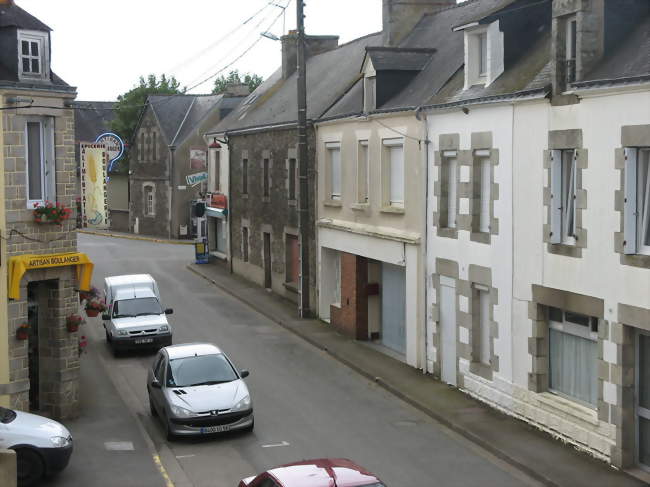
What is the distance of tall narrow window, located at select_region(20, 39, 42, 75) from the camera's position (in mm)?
17422

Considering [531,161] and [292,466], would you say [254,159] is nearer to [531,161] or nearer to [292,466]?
[531,161]

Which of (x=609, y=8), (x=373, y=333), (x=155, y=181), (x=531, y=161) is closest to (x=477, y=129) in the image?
(x=531, y=161)

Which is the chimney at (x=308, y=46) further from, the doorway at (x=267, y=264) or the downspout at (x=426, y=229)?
the downspout at (x=426, y=229)

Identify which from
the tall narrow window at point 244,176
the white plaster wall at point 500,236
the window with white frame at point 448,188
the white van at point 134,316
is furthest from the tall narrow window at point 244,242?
the white plaster wall at point 500,236

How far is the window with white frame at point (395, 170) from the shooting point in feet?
76.1

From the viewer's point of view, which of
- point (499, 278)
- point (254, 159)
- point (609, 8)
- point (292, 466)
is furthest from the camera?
point (254, 159)

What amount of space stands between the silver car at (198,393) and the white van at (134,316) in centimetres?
593

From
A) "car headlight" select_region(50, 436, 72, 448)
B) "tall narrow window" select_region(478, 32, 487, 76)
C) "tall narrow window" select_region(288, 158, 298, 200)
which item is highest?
"tall narrow window" select_region(478, 32, 487, 76)

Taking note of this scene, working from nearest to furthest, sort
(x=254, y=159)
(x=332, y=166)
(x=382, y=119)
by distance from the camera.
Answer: (x=382, y=119) < (x=332, y=166) < (x=254, y=159)

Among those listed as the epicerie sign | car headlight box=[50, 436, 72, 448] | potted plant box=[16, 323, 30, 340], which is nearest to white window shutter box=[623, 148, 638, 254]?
car headlight box=[50, 436, 72, 448]

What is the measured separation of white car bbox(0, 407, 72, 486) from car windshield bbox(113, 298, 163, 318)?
10932 millimetres

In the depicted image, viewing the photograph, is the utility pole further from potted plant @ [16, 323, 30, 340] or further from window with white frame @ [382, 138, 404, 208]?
potted plant @ [16, 323, 30, 340]

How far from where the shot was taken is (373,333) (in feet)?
85.0

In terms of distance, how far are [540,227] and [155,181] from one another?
42008 mm
